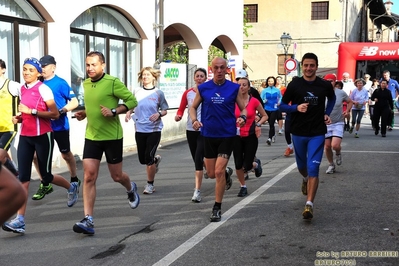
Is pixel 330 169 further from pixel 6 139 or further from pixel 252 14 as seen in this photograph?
pixel 252 14

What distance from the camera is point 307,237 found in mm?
5559

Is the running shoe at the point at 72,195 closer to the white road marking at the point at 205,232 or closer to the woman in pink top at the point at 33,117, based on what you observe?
the woman in pink top at the point at 33,117

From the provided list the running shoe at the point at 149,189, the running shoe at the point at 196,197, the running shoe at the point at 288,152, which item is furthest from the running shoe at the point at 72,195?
the running shoe at the point at 288,152

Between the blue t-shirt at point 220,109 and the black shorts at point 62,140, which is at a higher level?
the blue t-shirt at point 220,109

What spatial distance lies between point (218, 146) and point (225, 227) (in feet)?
3.05

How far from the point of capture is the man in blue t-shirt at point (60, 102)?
704 centimetres

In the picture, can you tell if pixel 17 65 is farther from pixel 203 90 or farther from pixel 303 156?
pixel 303 156

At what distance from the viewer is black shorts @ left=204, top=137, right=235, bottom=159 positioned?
633 cm

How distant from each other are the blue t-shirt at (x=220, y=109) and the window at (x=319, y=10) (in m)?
33.4

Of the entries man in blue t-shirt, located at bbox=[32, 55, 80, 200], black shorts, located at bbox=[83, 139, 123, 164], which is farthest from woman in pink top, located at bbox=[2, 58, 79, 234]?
man in blue t-shirt, located at bbox=[32, 55, 80, 200]

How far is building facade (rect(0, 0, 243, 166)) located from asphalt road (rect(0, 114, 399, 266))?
2.99 metres

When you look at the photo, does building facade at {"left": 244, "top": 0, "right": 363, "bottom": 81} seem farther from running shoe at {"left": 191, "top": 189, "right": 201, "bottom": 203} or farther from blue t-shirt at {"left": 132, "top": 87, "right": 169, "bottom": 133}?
running shoe at {"left": 191, "top": 189, "right": 201, "bottom": 203}

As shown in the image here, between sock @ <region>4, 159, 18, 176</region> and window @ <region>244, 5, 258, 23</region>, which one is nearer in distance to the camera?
sock @ <region>4, 159, 18, 176</region>

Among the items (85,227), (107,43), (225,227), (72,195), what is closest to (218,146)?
(225,227)
